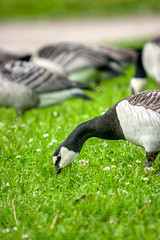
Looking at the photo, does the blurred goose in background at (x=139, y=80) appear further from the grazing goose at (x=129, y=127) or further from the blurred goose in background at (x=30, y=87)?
the grazing goose at (x=129, y=127)

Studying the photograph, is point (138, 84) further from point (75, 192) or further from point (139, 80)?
point (75, 192)

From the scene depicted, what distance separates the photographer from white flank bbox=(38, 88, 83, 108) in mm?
6547

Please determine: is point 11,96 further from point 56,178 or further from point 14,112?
point 56,178

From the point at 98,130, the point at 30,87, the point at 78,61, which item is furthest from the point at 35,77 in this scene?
the point at 98,130

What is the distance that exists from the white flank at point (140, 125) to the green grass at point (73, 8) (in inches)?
646

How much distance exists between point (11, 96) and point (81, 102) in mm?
1529

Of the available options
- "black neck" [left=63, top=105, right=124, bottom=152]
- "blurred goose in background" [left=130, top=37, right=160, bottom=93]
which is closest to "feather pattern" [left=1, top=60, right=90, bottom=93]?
"blurred goose in background" [left=130, top=37, right=160, bottom=93]

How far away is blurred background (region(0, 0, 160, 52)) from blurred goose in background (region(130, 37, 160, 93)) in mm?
7234

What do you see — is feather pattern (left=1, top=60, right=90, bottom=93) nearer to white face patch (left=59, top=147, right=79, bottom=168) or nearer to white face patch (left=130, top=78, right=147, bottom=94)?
white face patch (left=130, top=78, right=147, bottom=94)

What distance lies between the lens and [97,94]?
295 inches

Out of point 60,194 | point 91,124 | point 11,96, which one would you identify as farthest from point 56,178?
point 11,96

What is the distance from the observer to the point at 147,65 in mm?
6867

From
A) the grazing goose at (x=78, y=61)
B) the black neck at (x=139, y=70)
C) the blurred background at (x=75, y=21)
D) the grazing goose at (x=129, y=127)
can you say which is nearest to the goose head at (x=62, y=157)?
the grazing goose at (x=129, y=127)

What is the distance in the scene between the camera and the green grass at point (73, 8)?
19.4 m
